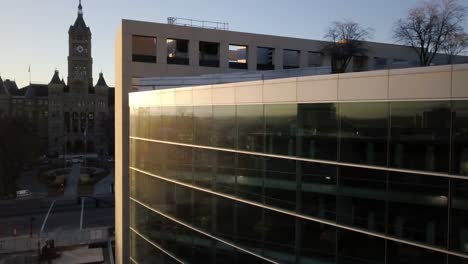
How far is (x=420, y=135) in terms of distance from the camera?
28.8 feet

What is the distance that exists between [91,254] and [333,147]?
28951 millimetres

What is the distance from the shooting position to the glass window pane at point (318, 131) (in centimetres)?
1043

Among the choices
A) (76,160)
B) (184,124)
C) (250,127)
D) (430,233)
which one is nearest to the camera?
(430,233)

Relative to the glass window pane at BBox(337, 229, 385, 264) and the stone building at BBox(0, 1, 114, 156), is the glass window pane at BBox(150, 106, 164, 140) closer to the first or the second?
the glass window pane at BBox(337, 229, 385, 264)

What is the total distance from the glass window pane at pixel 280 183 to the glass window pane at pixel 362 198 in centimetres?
151

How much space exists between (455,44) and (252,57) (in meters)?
11.8

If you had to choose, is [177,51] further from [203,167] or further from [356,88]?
[356,88]

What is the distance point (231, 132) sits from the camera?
13.5 m

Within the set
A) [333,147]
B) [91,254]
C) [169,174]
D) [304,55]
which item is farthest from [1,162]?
[333,147]

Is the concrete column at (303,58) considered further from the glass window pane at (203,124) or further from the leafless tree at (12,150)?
the leafless tree at (12,150)

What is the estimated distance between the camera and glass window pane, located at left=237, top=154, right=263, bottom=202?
1248 centimetres

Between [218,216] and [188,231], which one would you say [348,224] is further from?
[188,231]

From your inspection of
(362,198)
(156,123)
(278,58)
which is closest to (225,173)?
(362,198)

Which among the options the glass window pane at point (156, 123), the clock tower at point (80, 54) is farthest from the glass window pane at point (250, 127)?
the clock tower at point (80, 54)
